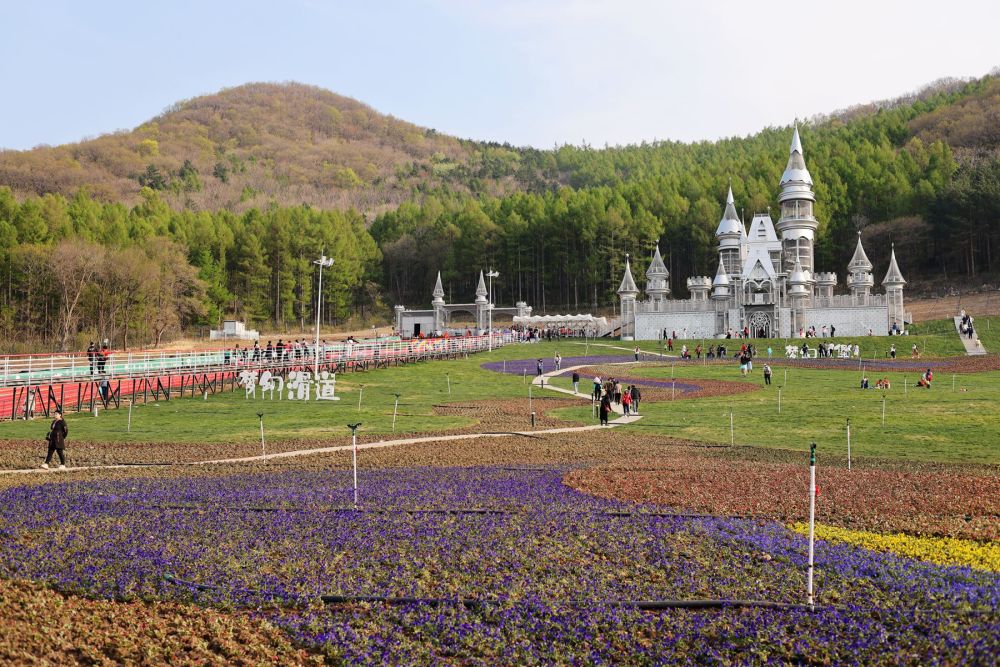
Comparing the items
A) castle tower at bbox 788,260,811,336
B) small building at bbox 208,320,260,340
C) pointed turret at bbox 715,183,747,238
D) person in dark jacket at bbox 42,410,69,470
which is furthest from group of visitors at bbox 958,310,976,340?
small building at bbox 208,320,260,340

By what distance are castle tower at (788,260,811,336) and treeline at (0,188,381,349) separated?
217 feet

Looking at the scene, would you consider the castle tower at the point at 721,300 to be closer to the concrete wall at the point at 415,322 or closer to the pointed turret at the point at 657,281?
the pointed turret at the point at 657,281

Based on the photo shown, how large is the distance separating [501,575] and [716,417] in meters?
23.9

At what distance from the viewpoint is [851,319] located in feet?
276

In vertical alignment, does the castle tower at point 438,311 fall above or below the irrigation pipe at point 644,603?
above

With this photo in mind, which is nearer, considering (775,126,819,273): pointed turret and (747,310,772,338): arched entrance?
(747,310,772,338): arched entrance

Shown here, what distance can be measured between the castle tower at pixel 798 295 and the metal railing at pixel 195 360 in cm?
3761

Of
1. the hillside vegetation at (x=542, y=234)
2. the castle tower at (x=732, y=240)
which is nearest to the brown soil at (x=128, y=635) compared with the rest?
the hillside vegetation at (x=542, y=234)

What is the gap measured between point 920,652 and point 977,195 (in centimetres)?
11768

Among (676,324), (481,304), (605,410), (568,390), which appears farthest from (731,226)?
(605,410)

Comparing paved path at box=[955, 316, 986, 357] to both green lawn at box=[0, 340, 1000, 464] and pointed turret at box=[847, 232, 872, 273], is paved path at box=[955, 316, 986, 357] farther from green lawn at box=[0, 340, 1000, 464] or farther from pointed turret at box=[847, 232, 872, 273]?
pointed turret at box=[847, 232, 872, 273]

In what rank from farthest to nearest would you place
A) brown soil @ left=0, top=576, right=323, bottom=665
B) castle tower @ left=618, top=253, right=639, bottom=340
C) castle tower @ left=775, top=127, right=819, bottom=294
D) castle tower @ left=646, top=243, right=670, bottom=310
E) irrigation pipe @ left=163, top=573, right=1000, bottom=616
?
castle tower @ left=646, top=243, right=670, bottom=310 < castle tower @ left=775, top=127, right=819, bottom=294 < castle tower @ left=618, top=253, right=639, bottom=340 < irrigation pipe @ left=163, top=573, right=1000, bottom=616 < brown soil @ left=0, top=576, right=323, bottom=665

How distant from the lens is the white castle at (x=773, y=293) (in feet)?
277

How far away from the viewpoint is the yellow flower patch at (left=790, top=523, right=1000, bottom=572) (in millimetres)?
12008
